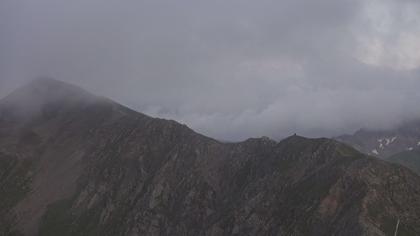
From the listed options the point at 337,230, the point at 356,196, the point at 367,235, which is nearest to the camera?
the point at 367,235

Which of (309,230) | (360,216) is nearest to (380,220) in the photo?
(360,216)

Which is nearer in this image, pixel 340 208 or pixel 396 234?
pixel 396 234

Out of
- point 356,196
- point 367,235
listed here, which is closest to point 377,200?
point 356,196

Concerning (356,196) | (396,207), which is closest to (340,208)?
(356,196)

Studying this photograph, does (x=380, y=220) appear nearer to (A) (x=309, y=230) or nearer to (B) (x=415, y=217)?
(B) (x=415, y=217)

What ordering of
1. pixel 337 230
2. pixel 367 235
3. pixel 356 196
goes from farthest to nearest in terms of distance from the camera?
1. pixel 356 196
2. pixel 337 230
3. pixel 367 235

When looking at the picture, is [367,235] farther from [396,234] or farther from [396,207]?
[396,207]

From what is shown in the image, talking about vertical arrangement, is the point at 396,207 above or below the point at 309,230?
above

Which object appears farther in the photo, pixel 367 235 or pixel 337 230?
pixel 337 230
